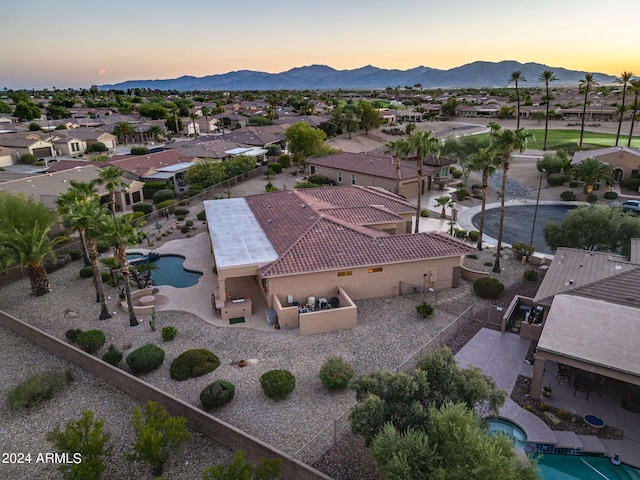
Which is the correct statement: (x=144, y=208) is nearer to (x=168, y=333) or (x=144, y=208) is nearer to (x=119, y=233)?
(x=119, y=233)

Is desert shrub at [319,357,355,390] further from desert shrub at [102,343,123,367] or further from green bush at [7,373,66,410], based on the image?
green bush at [7,373,66,410]

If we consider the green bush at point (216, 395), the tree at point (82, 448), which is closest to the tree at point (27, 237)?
the tree at point (82, 448)

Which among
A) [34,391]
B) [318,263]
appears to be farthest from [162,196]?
[34,391]

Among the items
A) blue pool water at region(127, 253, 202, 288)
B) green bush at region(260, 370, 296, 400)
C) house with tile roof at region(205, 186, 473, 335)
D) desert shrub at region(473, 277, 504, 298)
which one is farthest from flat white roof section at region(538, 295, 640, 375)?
blue pool water at region(127, 253, 202, 288)

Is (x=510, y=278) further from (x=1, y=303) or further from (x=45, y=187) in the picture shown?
(x=45, y=187)

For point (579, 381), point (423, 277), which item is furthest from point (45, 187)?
point (579, 381)

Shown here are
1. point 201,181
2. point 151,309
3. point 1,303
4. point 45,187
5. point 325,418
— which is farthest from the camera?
point 201,181

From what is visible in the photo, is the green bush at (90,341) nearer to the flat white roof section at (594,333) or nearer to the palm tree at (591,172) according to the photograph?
the flat white roof section at (594,333)
